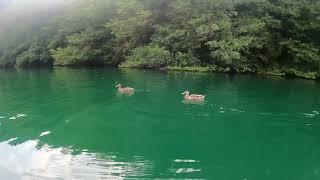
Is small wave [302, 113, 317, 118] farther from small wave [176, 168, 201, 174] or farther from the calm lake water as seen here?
small wave [176, 168, 201, 174]

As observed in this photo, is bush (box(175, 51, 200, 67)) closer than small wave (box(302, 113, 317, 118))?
No

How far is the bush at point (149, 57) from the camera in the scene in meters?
34.5

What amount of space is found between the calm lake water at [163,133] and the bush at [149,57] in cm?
897

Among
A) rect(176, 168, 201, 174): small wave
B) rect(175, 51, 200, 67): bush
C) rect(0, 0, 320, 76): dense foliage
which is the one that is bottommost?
rect(176, 168, 201, 174): small wave

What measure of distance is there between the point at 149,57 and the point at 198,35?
4.43 m

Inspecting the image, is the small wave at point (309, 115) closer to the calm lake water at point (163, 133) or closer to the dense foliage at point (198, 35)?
the calm lake water at point (163, 133)

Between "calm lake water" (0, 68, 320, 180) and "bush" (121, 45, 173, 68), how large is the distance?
353 inches

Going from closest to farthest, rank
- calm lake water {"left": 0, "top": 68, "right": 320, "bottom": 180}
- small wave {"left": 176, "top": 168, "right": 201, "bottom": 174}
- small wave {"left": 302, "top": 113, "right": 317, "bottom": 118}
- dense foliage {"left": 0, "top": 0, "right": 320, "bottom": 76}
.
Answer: small wave {"left": 176, "top": 168, "right": 201, "bottom": 174} < calm lake water {"left": 0, "top": 68, "right": 320, "bottom": 180} < small wave {"left": 302, "top": 113, "right": 317, "bottom": 118} < dense foliage {"left": 0, "top": 0, "right": 320, "bottom": 76}

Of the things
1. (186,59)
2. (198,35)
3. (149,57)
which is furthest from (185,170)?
(149,57)

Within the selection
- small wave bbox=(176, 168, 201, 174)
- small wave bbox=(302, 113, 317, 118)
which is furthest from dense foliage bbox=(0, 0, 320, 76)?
small wave bbox=(176, 168, 201, 174)

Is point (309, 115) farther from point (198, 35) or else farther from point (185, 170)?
point (198, 35)

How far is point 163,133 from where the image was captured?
49.6 feet

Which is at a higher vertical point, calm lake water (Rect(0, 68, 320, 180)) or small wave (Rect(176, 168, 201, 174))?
Result: calm lake water (Rect(0, 68, 320, 180))

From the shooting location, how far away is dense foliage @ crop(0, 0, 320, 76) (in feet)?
102
